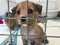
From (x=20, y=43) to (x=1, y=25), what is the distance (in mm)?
496

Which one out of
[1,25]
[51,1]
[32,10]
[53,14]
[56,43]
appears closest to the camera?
[32,10]

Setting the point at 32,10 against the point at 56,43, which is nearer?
the point at 32,10

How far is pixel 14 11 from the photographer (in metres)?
0.85

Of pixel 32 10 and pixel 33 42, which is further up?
pixel 32 10

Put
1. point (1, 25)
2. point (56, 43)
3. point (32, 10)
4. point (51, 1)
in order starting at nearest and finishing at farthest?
point (32, 10) → point (56, 43) → point (1, 25) → point (51, 1)

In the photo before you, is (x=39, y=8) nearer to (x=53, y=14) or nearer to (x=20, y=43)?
(x=20, y=43)

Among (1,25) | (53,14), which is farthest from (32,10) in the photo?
(53,14)

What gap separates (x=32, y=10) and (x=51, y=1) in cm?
101

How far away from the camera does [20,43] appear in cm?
92

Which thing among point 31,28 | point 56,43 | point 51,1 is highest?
point 51,1

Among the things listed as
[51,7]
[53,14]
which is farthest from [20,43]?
[51,7]

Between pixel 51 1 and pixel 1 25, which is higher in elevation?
pixel 51 1

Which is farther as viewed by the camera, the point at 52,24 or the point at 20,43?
the point at 52,24

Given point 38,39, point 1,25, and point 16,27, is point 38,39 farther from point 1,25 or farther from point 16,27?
point 1,25
